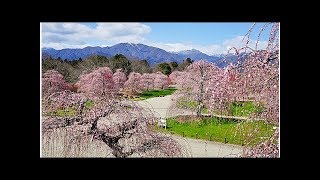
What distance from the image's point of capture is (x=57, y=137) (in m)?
3.55

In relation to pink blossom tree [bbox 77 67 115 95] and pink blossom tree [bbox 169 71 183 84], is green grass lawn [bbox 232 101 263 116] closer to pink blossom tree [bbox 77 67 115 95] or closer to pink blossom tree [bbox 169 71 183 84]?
pink blossom tree [bbox 169 71 183 84]

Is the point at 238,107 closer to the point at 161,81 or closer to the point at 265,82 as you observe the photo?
the point at 265,82

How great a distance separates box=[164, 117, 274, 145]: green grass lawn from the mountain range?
521 mm

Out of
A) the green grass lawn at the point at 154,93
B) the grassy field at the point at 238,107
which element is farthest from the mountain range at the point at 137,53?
the grassy field at the point at 238,107

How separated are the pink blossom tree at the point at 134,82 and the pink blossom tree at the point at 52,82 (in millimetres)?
564

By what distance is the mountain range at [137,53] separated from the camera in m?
3.50

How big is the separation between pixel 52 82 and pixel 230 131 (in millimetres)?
1591

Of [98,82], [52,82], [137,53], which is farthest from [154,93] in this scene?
[52,82]

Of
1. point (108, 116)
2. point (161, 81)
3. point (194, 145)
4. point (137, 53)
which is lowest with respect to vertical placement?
point (194, 145)

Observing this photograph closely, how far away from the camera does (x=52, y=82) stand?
11.5 ft

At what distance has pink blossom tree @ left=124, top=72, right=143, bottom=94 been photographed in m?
3.57
